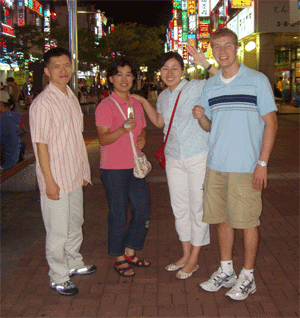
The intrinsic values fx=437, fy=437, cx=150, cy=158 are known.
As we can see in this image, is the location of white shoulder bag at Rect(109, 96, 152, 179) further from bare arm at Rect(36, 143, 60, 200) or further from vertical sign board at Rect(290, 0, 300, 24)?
vertical sign board at Rect(290, 0, 300, 24)

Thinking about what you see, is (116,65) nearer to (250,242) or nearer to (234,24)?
(250,242)

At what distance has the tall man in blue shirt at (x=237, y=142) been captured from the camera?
11.1ft

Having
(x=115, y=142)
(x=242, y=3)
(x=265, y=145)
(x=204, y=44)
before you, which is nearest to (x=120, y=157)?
(x=115, y=142)

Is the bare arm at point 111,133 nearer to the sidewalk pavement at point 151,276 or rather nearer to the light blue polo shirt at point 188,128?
the light blue polo shirt at point 188,128

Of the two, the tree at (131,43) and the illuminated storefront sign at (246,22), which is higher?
the tree at (131,43)

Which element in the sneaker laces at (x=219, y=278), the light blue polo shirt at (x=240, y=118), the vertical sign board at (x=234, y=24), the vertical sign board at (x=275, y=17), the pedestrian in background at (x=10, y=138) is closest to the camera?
the light blue polo shirt at (x=240, y=118)

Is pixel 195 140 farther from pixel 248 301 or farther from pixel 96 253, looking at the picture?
pixel 96 253

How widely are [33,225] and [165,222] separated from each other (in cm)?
174

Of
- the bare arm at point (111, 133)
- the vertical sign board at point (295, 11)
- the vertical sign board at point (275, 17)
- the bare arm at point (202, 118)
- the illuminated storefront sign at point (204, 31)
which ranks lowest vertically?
the bare arm at point (111, 133)

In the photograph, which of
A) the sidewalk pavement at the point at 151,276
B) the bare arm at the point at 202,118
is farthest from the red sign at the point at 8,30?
the bare arm at the point at 202,118

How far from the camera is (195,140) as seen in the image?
155 inches

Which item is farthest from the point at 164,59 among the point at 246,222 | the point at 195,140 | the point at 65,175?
the point at 246,222

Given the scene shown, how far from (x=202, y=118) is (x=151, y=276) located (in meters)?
1.58

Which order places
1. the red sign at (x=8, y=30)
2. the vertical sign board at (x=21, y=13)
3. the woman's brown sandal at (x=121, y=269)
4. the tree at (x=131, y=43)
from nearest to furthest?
the woman's brown sandal at (x=121, y=269) → the red sign at (x=8, y=30) → the tree at (x=131, y=43) → the vertical sign board at (x=21, y=13)
